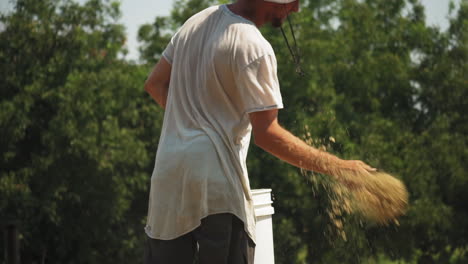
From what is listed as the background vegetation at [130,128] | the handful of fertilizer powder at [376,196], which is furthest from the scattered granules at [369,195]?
the background vegetation at [130,128]

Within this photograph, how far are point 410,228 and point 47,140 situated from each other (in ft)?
35.9

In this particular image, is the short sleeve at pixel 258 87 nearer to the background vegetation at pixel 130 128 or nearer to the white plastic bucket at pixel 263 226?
the white plastic bucket at pixel 263 226

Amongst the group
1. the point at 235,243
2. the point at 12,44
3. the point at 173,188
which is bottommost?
the point at 12,44

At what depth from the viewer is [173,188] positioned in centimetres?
195

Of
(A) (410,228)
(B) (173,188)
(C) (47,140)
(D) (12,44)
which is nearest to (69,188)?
(C) (47,140)

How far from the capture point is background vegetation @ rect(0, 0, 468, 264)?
2217 cm

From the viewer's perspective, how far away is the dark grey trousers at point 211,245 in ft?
6.23

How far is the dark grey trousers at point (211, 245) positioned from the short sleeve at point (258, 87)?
0.29 m

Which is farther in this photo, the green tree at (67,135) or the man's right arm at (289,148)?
the green tree at (67,135)

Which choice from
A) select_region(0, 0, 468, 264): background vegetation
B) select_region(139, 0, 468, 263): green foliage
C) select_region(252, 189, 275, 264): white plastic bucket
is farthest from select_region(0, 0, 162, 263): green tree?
select_region(252, 189, 275, 264): white plastic bucket

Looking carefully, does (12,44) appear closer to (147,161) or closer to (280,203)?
(147,161)

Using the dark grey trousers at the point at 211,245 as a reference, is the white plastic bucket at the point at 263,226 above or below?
below

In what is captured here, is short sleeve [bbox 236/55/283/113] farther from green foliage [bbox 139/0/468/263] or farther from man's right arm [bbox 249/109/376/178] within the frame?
green foliage [bbox 139/0/468/263]

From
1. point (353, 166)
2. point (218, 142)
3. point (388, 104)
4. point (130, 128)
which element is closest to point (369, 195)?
point (353, 166)
